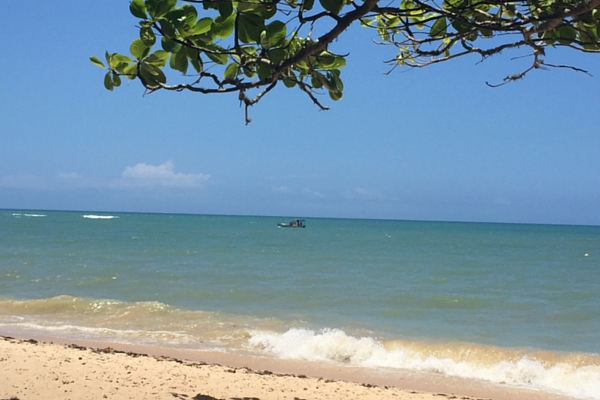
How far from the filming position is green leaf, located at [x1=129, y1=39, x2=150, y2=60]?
1700 mm

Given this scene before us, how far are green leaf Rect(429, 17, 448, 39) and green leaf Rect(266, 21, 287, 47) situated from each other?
2.11 ft

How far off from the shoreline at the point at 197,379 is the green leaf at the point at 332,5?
3.85 m

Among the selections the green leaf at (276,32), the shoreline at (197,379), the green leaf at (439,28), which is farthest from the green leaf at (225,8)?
the shoreline at (197,379)

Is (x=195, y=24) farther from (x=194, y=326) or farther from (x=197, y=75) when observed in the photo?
(x=194, y=326)

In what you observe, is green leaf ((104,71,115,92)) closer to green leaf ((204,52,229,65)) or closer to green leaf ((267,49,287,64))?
green leaf ((204,52,229,65))

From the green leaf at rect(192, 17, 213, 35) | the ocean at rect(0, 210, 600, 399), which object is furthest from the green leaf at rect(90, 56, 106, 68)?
the ocean at rect(0, 210, 600, 399)

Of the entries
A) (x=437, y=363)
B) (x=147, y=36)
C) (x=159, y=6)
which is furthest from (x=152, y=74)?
(x=437, y=363)

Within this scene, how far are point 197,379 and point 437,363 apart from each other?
3476 mm

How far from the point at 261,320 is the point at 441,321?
3.32 m

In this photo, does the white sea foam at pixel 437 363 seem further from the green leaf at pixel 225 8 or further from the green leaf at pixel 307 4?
the green leaf at pixel 225 8

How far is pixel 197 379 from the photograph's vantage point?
5.50m

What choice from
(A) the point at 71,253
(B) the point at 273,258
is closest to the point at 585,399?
(B) the point at 273,258

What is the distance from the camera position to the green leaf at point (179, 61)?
69.1 inches

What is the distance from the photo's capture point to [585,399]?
637 cm
